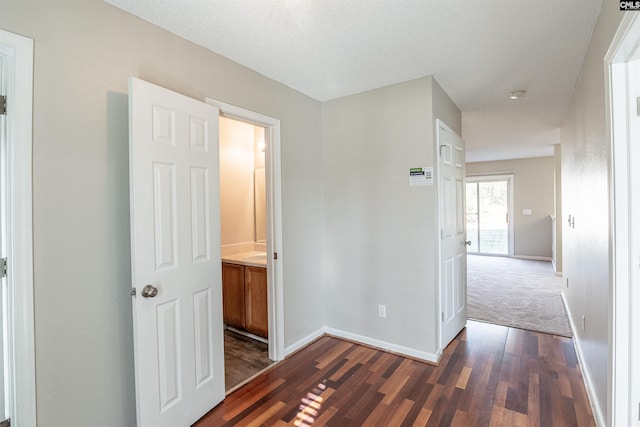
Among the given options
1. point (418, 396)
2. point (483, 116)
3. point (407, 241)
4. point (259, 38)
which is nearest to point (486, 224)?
point (483, 116)

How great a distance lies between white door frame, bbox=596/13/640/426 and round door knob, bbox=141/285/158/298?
238cm

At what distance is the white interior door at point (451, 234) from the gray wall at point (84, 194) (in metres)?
2.35

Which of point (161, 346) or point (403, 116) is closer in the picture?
point (161, 346)

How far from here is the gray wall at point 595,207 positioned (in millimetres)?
1662

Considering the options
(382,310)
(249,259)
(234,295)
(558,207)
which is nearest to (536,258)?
(558,207)

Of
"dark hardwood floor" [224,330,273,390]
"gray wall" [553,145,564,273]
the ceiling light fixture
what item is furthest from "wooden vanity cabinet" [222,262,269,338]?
"gray wall" [553,145,564,273]

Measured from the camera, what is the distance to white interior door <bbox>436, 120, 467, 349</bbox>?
2830 millimetres

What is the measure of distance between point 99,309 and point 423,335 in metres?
2.48

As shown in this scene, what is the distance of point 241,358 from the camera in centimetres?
282

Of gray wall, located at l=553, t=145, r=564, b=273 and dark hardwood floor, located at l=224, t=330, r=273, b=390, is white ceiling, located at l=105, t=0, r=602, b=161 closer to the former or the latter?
dark hardwood floor, located at l=224, t=330, r=273, b=390

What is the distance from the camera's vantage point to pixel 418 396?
7.25 ft

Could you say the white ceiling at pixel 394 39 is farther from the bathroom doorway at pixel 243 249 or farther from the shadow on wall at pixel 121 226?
the bathroom doorway at pixel 243 249

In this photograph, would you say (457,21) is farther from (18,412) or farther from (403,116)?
(18,412)

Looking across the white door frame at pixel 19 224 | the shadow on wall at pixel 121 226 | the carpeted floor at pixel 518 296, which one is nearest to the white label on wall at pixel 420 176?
the carpeted floor at pixel 518 296
